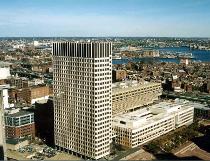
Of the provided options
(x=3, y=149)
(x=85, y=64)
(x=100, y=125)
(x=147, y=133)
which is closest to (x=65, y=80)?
(x=85, y=64)

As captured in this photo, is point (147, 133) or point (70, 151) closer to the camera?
point (70, 151)

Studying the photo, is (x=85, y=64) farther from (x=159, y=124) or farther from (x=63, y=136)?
(x=159, y=124)

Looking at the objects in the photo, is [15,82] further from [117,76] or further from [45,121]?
[45,121]

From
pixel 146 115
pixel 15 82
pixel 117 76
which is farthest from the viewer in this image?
pixel 117 76

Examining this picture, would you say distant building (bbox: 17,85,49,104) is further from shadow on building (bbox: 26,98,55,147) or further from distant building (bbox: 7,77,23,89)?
shadow on building (bbox: 26,98,55,147)

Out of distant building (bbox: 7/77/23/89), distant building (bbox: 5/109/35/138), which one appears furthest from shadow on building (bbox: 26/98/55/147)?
distant building (bbox: 7/77/23/89)

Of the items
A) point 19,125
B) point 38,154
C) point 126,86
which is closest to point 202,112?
point 126,86
